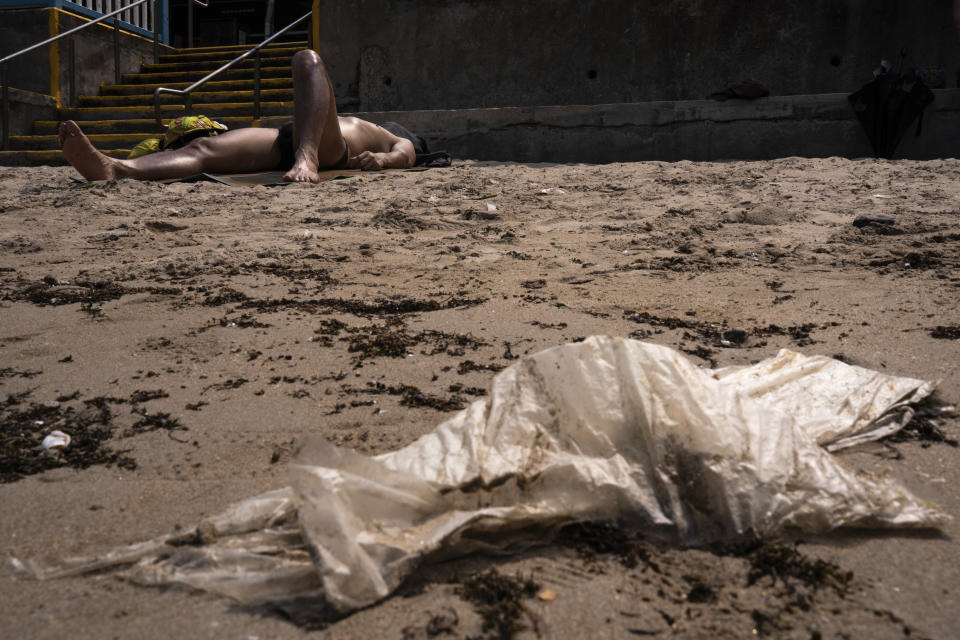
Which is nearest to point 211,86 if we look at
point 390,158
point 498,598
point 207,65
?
point 207,65

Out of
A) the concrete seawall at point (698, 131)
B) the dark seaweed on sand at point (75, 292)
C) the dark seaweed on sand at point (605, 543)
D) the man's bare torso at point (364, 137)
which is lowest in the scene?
the dark seaweed on sand at point (75, 292)

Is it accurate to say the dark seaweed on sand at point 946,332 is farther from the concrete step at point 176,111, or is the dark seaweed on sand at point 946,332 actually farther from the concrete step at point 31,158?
the concrete step at point 31,158

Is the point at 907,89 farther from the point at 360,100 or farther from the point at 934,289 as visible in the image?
the point at 360,100

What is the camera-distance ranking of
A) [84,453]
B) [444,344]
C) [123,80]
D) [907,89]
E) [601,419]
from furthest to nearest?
[123,80]
[907,89]
[444,344]
[84,453]
[601,419]

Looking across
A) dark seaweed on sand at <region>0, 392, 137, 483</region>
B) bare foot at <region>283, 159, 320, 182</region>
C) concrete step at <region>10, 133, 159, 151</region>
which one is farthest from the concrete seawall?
dark seaweed on sand at <region>0, 392, 137, 483</region>

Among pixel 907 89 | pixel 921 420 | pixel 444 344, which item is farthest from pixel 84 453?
pixel 907 89

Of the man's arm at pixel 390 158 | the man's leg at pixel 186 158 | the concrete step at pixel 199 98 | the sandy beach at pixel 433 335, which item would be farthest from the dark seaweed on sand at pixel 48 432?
the concrete step at pixel 199 98

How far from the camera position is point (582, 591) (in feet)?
3.22

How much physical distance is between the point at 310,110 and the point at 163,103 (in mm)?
4883

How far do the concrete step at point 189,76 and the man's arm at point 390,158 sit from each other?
4.24 metres

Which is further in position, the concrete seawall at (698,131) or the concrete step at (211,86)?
the concrete step at (211,86)

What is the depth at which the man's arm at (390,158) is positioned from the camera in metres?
4.82

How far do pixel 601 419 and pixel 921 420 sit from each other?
0.75 meters

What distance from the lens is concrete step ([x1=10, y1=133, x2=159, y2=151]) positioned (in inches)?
292
